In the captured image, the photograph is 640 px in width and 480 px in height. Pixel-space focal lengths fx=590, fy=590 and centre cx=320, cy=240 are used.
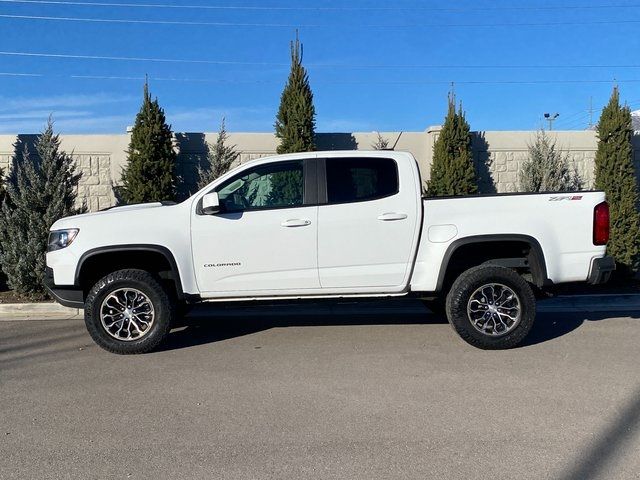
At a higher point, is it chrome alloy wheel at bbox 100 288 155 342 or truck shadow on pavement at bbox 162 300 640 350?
chrome alloy wheel at bbox 100 288 155 342

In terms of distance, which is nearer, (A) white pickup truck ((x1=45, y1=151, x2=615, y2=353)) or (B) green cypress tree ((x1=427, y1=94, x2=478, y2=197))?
(A) white pickup truck ((x1=45, y1=151, x2=615, y2=353))

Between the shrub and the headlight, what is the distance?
826 centimetres

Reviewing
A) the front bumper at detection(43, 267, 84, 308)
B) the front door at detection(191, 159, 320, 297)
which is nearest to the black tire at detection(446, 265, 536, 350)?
the front door at detection(191, 159, 320, 297)

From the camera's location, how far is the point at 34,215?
9250 mm

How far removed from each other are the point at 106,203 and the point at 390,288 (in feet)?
22.9

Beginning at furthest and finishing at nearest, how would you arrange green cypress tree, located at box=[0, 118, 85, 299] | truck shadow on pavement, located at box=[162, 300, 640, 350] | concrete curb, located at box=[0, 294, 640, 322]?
green cypress tree, located at box=[0, 118, 85, 299] → concrete curb, located at box=[0, 294, 640, 322] → truck shadow on pavement, located at box=[162, 300, 640, 350]

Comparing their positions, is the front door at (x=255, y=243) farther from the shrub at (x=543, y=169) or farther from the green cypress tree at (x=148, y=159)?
the shrub at (x=543, y=169)

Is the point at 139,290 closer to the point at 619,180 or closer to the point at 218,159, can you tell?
the point at 218,159

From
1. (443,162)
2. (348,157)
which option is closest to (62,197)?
Result: (348,157)

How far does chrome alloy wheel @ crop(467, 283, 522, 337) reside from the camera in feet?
20.8

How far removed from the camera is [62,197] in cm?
940

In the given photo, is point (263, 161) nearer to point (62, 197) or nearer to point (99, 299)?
point (99, 299)

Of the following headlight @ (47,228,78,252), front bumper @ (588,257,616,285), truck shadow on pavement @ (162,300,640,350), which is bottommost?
truck shadow on pavement @ (162,300,640,350)

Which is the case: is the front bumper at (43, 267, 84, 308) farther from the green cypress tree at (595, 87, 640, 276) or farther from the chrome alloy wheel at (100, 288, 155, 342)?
the green cypress tree at (595, 87, 640, 276)
